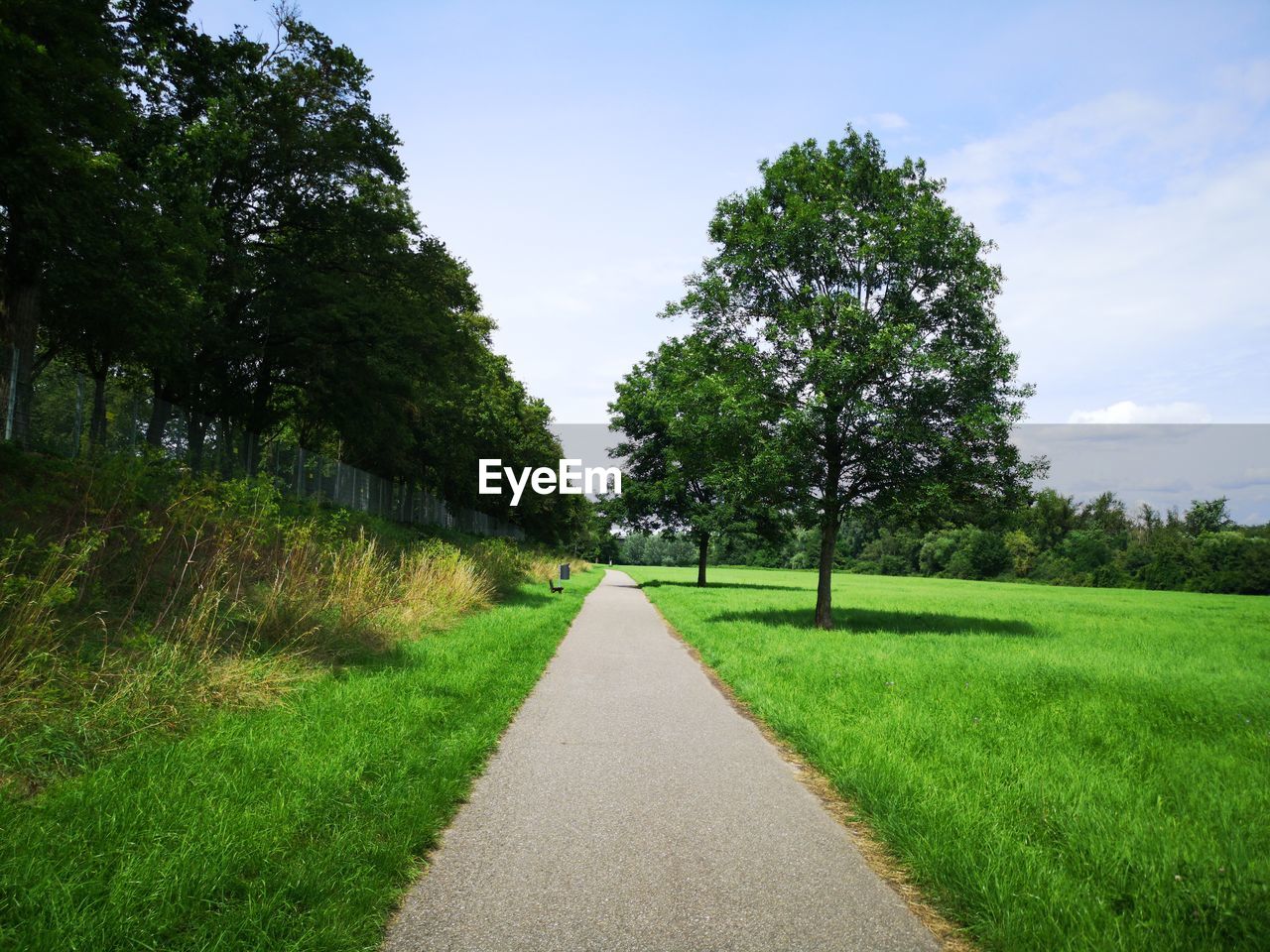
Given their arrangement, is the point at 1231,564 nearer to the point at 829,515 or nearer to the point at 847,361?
the point at 829,515

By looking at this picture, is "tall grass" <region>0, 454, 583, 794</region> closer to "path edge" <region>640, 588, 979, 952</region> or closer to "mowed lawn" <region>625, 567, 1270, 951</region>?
"path edge" <region>640, 588, 979, 952</region>

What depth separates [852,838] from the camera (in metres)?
4.18

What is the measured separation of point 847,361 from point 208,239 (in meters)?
13.8

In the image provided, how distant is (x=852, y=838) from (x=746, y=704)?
12.7 feet

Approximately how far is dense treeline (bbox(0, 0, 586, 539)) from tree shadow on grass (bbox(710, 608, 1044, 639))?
12.4 meters

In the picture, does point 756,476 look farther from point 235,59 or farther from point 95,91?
point 235,59

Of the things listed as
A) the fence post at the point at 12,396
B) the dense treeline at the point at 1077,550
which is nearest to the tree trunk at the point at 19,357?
the fence post at the point at 12,396

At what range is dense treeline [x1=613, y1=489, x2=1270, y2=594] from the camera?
190ft

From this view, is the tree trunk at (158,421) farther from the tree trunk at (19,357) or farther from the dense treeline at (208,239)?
the tree trunk at (19,357)

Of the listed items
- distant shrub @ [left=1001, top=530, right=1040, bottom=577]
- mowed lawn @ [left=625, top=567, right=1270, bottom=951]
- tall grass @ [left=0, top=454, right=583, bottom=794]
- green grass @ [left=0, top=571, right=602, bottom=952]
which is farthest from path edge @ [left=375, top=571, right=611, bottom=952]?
distant shrub @ [left=1001, top=530, right=1040, bottom=577]

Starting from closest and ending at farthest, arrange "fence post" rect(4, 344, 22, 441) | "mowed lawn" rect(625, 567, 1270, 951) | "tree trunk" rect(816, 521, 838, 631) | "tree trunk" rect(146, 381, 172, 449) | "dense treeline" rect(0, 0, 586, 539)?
"mowed lawn" rect(625, 567, 1270, 951)
"dense treeline" rect(0, 0, 586, 539)
"fence post" rect(4, 344, 22, 441)
"tree trunk" rect(816, 521, 838, 631)
"tree trunk" rect(146, 381, 172, 449)

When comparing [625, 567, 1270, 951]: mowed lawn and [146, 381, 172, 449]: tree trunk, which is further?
[146, 381, 172, 449]: tree trunk

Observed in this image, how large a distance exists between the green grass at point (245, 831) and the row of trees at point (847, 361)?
11.2 m

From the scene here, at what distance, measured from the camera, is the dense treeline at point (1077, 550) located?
58.1 metres
